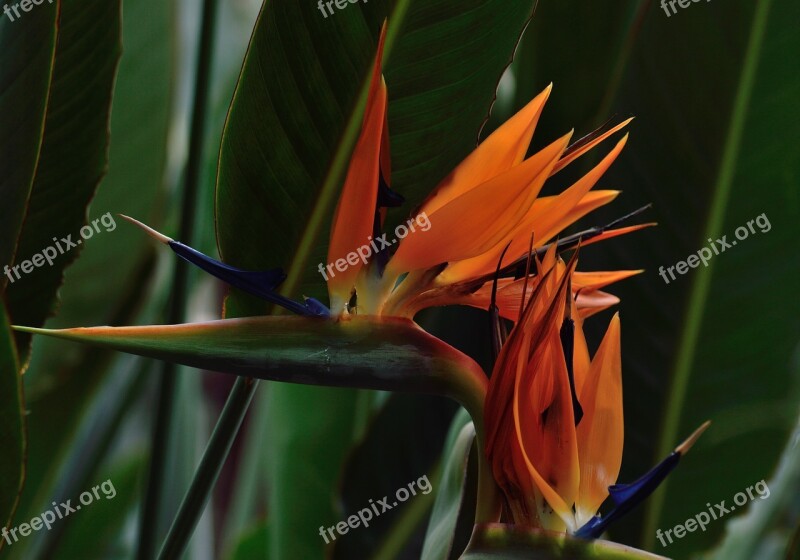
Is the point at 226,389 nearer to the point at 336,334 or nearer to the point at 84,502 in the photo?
the point at 84,502

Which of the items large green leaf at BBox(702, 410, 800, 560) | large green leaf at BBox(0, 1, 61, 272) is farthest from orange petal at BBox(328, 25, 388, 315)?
large green leaf at BBox(702, 410, 800, 560)

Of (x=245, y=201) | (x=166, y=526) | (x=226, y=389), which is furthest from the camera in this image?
(x=226, y=389)

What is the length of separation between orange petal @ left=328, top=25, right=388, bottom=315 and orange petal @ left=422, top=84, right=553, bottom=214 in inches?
1.3

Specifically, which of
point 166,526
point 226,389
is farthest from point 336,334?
point 226,389

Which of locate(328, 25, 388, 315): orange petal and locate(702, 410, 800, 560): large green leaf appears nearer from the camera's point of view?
locate(328, 25, 388, 315): orange petal

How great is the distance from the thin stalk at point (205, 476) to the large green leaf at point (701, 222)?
299mm

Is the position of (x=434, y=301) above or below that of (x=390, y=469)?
above

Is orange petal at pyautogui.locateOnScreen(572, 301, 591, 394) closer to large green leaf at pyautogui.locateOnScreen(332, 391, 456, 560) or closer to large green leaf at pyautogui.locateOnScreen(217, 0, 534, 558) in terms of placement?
large green leaf at pyautogui.locateOnScreen(217, 0, 534, 558)

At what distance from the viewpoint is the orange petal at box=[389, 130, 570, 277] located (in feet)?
1.09

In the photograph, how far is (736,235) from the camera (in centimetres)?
64

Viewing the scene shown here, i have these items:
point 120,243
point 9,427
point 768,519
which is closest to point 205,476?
point 9,427

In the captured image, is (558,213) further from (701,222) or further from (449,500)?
(701,222)

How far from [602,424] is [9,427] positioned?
328 millimetres

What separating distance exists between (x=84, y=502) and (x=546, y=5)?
2.16 ft
